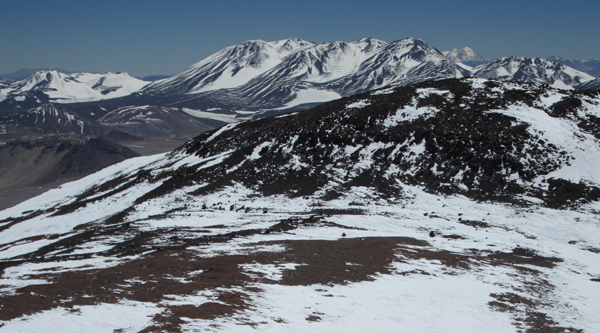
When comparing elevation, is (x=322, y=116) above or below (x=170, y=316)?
above

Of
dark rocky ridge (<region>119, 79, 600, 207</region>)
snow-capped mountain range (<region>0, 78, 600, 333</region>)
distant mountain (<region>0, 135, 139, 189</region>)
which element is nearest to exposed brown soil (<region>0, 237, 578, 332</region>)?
snow-capped mountain range (<region>0, 78, 600, 333</region>)

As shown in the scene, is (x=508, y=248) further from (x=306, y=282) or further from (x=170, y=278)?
(x=170, y=278)

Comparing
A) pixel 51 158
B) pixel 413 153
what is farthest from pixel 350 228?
pixel 51 158

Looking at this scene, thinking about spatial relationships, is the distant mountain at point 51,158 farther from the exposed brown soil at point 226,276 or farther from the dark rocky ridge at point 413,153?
the exposed brown soil at point 226,276

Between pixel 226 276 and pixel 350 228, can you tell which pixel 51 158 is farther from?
pixel 226 276

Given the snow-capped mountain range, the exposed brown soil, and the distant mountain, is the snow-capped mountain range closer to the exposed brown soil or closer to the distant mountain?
the exposed brown soil

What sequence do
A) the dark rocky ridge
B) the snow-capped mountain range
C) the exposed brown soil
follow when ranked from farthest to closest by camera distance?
the dark rocky ridge → the snow-capped mountain range → the exposed brown soil

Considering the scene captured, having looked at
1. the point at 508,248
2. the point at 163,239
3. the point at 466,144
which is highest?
the point at 466,144

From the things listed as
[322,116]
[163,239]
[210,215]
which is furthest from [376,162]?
[163,239]
